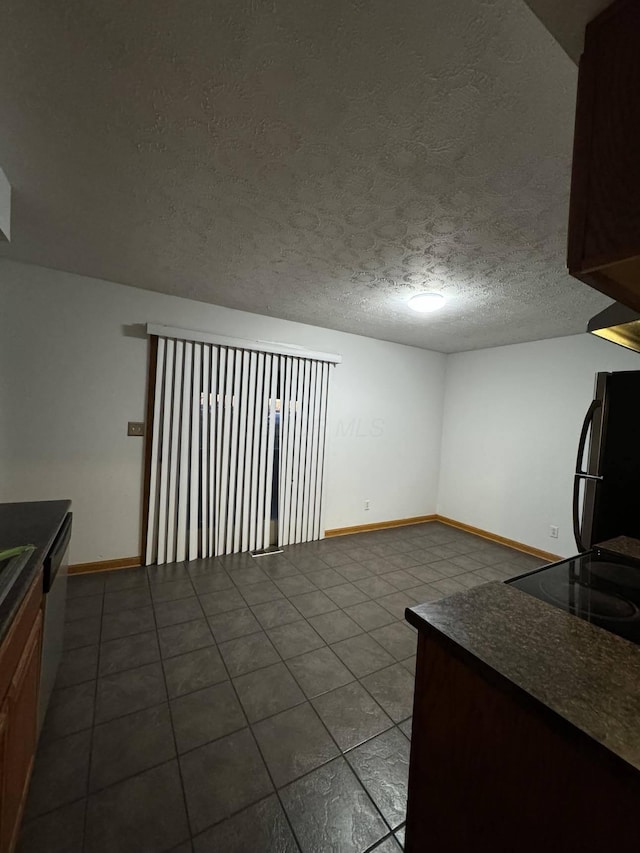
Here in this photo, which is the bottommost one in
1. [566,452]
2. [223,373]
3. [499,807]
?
[499,807]

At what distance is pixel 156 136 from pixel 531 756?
6.92 ft

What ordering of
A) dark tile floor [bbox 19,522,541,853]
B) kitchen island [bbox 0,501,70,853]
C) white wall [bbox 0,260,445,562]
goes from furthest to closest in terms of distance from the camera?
white wall [bbox 0,260,445,562]
dark tile floor [bbox 19,522,541,853]
kitchen island [bbox 0,501,70,853]

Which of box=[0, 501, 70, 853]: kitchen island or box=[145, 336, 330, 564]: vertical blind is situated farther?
box=[145, 336, 330, 564]: vertical blind

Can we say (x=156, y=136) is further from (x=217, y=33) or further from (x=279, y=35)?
(x=279, y=35)

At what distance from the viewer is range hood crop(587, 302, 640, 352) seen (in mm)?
1063

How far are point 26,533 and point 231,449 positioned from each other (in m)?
1.97

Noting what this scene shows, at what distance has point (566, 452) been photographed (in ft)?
11.7

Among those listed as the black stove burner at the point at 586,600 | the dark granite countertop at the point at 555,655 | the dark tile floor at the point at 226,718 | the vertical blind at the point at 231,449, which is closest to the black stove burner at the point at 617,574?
the black stove burner at the point at 586,600

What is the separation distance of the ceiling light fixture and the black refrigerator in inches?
48.0

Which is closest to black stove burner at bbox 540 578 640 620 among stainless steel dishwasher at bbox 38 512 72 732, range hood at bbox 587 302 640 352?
range hood at bbox 587 302 640 352

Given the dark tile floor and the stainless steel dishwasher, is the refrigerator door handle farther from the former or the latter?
the stainless steel dishwasher

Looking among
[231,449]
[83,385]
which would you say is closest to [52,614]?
[83,385]

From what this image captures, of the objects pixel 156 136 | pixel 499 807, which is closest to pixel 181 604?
pixel 499 807

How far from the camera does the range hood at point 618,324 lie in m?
1.06
